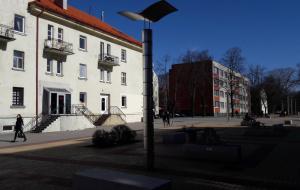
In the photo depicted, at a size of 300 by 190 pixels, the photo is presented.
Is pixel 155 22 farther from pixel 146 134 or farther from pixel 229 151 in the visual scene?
pixel 229 151

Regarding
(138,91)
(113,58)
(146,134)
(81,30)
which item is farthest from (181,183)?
(138,91)

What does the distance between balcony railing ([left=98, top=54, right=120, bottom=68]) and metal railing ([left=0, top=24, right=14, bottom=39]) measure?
13.0 metres

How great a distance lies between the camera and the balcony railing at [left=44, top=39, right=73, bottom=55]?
105 ft

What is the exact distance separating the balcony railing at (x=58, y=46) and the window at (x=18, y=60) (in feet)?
8.42

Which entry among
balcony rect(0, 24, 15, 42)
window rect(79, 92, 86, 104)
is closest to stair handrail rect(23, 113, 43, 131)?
window rect(79, 92, 86, 104)

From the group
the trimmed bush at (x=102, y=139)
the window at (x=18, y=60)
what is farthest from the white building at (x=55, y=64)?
the trimmed bush at (x=102, y=139)

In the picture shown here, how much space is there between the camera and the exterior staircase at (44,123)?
29.8 m

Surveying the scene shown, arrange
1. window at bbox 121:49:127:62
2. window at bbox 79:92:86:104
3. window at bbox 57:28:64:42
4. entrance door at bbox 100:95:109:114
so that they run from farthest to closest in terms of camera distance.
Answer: window at bbox 121:49:127:62, entrance door at bbox 100:95:109:114, window at bbox 79:92:86:104, window at bbox 57:28:64:42

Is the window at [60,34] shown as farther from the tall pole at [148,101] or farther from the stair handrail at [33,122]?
the tall pole at [148,101]

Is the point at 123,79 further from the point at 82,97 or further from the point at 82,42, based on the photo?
the point at 82,42

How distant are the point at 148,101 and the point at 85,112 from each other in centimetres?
2758

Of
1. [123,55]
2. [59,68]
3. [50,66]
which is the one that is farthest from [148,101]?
[123,55]

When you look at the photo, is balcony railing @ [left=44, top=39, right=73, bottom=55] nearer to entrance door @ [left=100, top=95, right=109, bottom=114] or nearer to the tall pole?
entrance door @ [left=100, top=95, right=109, bottom=114]

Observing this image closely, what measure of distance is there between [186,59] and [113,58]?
152 ft
